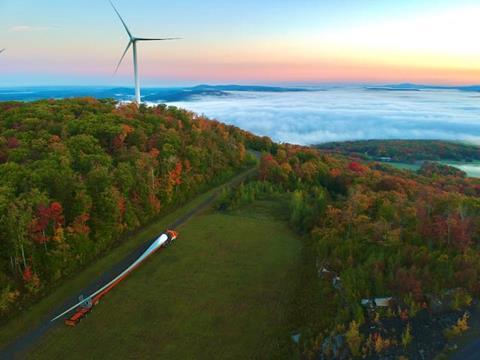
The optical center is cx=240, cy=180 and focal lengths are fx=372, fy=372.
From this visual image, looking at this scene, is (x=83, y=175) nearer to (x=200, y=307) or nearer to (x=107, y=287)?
(x=107, y=287)

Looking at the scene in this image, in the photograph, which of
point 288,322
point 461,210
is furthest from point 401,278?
point 461,210

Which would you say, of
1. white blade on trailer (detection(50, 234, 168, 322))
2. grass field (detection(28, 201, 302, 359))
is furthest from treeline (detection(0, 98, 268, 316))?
grass field (detection(28, 201, 302, 359))

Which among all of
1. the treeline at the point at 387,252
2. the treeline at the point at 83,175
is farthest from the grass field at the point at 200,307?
the treeline at the point at 83,175

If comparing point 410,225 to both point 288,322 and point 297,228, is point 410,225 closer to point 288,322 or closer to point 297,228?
point 297,228

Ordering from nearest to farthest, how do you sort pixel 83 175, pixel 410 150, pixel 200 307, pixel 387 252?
pixel 200 307 → pixel 387 252 → pixel 83 175 → pixel 410 150

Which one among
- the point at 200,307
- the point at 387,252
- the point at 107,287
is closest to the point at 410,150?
the point at 387,252

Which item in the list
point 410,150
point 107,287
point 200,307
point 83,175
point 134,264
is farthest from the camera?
point 410,150

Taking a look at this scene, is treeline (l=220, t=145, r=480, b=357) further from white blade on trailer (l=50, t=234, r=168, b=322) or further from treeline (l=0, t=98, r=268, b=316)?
white blade on trailer (l=50, t=234, r=168, b=322)
